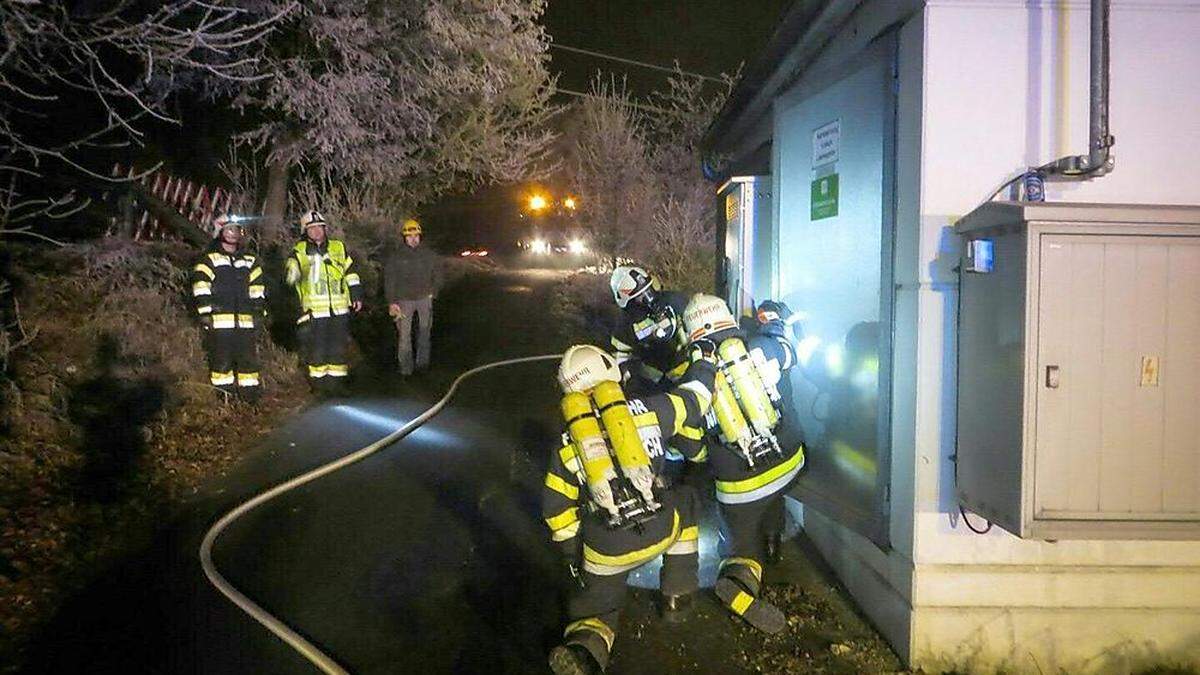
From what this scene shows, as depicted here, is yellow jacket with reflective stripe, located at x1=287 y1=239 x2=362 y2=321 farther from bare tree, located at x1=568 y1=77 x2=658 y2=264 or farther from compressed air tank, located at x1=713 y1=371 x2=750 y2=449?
bare tree, located at x1=568 y1=77 x2=658 y2=264

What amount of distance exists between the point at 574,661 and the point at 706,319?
1985 millimetres

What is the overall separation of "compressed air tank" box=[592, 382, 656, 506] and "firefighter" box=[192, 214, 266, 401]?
5.52m

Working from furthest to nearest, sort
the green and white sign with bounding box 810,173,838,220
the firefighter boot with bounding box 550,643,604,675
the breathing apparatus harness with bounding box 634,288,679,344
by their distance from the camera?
the breathing apparatus harness with bounding box 634,288,679,344
the green and white sign with bounding box 810,173,838,220
the firefighter boot with bounding box 550,643,604,675

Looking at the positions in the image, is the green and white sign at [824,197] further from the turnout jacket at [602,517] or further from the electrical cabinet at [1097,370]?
the turnout jacket at [602,517]

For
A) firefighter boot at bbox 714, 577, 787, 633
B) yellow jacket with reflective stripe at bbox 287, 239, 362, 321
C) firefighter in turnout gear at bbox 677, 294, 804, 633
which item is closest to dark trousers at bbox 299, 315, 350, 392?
yellow jacket with reflective stripe at bbox 287, 239, 362, 321

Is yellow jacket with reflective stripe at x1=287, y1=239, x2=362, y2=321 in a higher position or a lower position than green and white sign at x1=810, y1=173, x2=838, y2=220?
lower

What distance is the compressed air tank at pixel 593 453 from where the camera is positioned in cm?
421

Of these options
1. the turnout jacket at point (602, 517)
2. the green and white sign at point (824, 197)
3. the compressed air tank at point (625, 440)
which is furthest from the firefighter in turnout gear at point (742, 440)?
the green and white sign at point (824, 197)

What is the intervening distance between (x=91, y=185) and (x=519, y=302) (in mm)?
10495

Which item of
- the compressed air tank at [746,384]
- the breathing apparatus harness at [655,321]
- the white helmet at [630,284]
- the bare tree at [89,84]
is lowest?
the compressed air tank at [746,384]

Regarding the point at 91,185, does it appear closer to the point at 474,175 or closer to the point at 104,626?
the point at 474,175

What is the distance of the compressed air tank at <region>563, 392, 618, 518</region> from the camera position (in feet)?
13.8

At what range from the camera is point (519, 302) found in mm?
21312

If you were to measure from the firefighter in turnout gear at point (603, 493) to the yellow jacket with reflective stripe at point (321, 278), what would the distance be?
5.64 m
